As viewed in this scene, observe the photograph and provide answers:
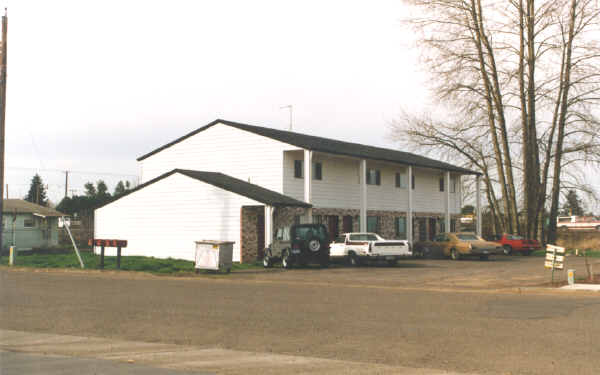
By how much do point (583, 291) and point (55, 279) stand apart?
16.1m

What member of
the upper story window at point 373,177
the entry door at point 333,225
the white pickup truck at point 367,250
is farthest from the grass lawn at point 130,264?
the upper story window at point 373,177

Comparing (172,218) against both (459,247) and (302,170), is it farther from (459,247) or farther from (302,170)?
(459,247)

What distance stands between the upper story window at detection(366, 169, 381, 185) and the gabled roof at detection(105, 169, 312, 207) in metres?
8.27

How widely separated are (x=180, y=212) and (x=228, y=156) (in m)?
5.49

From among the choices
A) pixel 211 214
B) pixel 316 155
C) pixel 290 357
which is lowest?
pixel 290 357

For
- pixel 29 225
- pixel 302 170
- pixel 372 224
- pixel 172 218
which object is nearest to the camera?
pixel 172 218

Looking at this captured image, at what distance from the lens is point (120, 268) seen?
26000 mm

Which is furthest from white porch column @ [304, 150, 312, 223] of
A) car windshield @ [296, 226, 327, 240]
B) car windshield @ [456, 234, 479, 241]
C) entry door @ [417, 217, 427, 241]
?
entry door @ [417, 217, 427, 241]

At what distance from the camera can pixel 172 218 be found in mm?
32844

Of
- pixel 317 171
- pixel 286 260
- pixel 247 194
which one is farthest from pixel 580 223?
pixel 286 260

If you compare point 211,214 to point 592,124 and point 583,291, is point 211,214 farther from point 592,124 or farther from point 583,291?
point 592,124

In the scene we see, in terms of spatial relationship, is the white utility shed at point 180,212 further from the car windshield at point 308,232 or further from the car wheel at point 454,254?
the car wheel at point 454,254

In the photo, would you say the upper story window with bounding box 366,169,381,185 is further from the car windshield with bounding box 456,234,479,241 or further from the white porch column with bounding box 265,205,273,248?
the white porch column with bounding box 265,205,273,248

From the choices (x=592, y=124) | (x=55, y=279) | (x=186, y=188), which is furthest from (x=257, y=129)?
(x=592, y=124)
